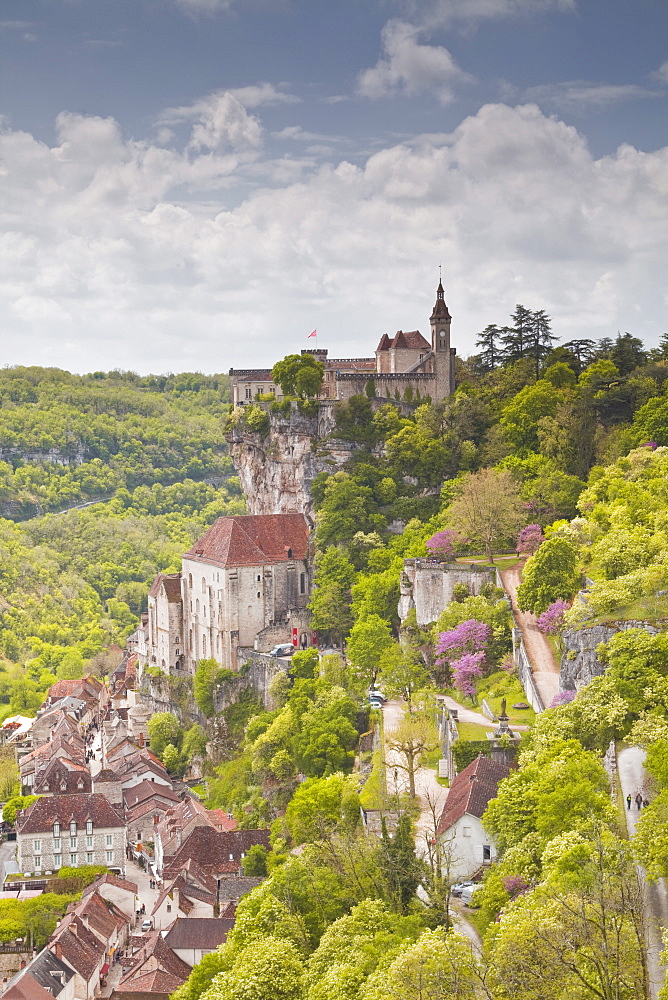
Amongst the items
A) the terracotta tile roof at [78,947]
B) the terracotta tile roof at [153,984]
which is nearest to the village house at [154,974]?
the terracotta tile roof at [153,984]

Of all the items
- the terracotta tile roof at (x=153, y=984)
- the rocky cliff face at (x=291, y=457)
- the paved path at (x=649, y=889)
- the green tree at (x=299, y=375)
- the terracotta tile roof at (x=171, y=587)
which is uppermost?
the green tree at (x=299, y=375)

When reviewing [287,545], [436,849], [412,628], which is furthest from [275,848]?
[287,545]

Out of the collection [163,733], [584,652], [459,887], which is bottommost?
[163,733]

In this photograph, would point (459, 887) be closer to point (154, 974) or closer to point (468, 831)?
point (468, 831)

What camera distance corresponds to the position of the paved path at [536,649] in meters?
40.5

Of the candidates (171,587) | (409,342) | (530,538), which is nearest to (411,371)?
(409,342)

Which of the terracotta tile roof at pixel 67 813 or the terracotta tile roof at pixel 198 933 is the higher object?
Answer: the terracotta tile roof at pixel 67 813

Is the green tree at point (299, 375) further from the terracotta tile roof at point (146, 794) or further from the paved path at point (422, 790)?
the paved path at point (422, 790)

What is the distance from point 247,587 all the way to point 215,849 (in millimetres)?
18786

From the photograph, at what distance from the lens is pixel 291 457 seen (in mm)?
74812

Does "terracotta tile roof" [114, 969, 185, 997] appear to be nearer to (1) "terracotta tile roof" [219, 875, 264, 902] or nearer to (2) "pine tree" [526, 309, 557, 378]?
(1) "terracotta tile roof" [219, 875, 264, 902]

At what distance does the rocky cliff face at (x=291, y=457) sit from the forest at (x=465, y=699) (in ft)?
3.24

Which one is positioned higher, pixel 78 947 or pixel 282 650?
pixel 282 650

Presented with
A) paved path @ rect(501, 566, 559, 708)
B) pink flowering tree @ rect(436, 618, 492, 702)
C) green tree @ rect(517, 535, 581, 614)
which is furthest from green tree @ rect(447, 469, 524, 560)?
green tree @ rect(517, 535, 581, 614)
